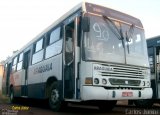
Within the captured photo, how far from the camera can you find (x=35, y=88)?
11062mm

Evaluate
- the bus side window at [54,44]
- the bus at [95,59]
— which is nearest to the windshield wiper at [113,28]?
the bus at [95,59]


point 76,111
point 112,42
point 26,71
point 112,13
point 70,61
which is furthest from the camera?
point 26,71

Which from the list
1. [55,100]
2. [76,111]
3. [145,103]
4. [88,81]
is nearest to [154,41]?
[145,103]

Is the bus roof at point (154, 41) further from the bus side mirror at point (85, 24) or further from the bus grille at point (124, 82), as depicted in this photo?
the bus side mirror at point (85, 24)

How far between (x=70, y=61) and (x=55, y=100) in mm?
1599

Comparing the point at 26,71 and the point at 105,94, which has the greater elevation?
the point at 26,71

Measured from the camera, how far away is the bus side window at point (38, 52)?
427 inches

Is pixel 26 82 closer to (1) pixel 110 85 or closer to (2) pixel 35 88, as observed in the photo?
(2) pixel 35 88

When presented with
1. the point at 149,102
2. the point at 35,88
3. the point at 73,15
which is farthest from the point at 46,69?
the point at 149,102

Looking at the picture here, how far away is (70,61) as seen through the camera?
801cm

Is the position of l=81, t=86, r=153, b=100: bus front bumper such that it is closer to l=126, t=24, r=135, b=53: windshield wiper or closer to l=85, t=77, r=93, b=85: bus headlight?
l=85, t=77, r=93, b=85: bus headlight

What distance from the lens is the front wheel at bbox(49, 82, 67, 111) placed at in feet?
27.9

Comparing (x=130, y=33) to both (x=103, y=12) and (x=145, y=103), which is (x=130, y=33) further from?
(x=145, y=103)

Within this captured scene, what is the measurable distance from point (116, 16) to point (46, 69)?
10.9ft
